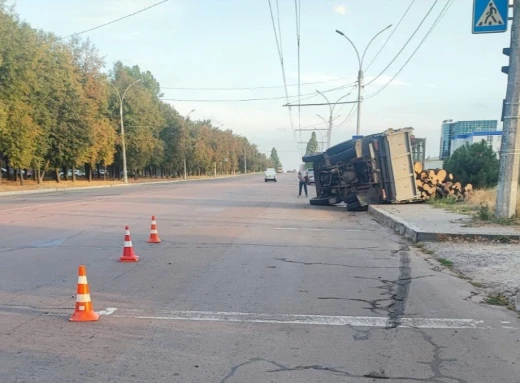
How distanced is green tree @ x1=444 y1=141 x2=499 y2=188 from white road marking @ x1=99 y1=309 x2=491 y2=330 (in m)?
18.6

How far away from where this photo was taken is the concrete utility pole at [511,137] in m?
12.2

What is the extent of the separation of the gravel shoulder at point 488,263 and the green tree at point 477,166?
Answer: 13.0 metres

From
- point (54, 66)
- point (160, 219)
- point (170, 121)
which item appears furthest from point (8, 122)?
point (170, 121)

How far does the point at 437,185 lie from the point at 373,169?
3.87m

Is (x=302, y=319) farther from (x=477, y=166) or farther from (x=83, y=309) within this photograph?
(x=477, y=166)

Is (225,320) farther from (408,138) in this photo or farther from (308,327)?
(408,138)

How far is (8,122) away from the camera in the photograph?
34.4m

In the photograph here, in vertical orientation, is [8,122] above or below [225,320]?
above

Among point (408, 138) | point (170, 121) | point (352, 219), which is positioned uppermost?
point (170, 121)

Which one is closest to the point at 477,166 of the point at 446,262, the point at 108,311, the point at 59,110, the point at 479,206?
the point at 479,206

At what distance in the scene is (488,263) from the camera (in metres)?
8.27

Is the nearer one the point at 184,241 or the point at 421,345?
the point at 421,345

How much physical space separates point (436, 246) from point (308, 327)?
6.21m

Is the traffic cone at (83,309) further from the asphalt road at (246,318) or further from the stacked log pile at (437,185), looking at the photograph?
the stacked log pile at (437,185)
